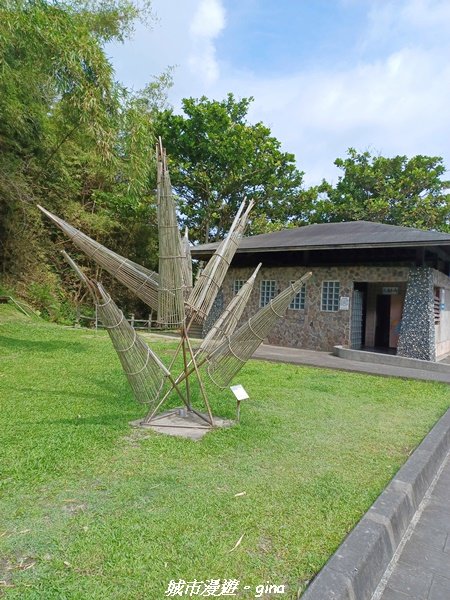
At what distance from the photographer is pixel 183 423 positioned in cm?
457

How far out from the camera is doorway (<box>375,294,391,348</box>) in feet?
47.8

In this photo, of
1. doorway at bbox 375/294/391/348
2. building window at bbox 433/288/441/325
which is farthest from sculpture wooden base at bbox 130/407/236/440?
doorway at bbox 375/294/391/348

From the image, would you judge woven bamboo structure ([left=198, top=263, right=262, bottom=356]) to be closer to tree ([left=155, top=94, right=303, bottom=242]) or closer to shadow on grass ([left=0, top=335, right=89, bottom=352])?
shadow on grass ([left=0, top=335, right=89, bottom=352])

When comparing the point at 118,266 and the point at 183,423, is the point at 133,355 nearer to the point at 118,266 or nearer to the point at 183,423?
the point at 118,266

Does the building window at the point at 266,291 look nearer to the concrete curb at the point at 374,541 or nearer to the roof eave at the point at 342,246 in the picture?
the roof eave at the point at 342,246

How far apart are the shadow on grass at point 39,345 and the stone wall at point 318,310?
5909 mm

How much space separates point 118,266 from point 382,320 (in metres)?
12.3

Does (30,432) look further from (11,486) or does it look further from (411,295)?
(411,295)

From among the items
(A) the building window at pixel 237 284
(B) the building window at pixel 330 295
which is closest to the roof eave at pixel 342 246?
(A) the building window at pixel 237 284

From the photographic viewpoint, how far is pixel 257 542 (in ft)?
7.92

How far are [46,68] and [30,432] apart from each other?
619cm

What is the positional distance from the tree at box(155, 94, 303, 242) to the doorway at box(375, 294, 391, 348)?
7.72m

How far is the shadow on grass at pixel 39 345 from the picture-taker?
9.00 meters

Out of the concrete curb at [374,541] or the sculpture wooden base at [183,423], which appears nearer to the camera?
the concrete curb at [374,541]
